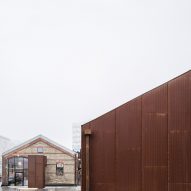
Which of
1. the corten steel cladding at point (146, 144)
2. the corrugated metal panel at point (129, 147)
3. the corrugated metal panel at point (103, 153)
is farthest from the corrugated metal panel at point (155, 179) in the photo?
the corrugated metal panel at point (103, 153)

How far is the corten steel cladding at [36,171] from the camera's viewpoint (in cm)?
3884

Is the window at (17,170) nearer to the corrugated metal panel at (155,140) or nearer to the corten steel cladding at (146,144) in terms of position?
the corten steel cladding at (146,144)

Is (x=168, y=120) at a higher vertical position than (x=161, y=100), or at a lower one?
lower

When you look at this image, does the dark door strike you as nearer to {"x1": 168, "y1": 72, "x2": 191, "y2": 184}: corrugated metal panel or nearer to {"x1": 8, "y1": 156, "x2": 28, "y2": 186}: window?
{"x1": 8, "y1": 156, "x2": 28, "y2": 186}: window

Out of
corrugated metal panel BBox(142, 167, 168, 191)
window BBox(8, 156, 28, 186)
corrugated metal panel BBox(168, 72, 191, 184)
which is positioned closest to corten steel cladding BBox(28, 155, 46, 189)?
window BBox(8, 156, 28, 186)

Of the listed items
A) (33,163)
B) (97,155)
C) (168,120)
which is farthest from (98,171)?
(33,163)

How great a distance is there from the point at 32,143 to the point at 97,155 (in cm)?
2962

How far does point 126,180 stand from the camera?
44.4 ft

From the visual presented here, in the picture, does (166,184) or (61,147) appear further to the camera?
(61,147)

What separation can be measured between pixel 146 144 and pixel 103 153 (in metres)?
1.96

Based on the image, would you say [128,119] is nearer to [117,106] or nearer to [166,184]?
[117,106]

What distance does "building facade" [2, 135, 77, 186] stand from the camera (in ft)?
135

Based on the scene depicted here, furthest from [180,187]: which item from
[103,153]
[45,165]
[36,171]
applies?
[45,165]

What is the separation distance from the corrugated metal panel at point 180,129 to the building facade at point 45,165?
96.5ft
